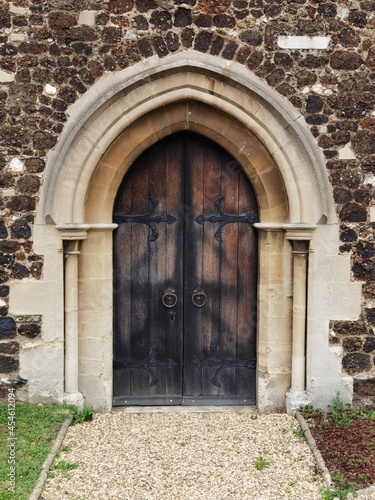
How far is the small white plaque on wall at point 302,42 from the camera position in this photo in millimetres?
4797

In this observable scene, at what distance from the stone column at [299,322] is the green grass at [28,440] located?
6.47 feet

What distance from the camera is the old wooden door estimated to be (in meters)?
5.23

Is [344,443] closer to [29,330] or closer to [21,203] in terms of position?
[29,330]

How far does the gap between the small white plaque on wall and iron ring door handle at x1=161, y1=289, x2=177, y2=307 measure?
2.37 m

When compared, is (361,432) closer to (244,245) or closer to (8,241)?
(244,245)

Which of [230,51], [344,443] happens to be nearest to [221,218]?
[230,51]

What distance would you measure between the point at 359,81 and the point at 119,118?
81.5 inches

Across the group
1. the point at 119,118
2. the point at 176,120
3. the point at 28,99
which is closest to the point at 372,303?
the point at 176,120

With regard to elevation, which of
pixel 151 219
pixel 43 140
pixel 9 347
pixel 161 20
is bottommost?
pixel 9 347

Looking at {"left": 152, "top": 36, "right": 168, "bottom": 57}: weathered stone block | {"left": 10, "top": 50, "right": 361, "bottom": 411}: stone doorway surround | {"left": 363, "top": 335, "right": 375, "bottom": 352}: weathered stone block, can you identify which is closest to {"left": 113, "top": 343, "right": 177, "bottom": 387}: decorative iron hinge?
{"left": 10, "top": 50, "right": 361, "bottom": 411}: stone doorway surround

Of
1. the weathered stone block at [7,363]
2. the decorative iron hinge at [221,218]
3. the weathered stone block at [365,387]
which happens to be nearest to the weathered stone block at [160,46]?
the decorative iron hinge at [221,218]

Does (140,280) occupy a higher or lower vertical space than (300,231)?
lower

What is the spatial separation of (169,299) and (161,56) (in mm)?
2149

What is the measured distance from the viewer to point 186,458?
14.0 feet
